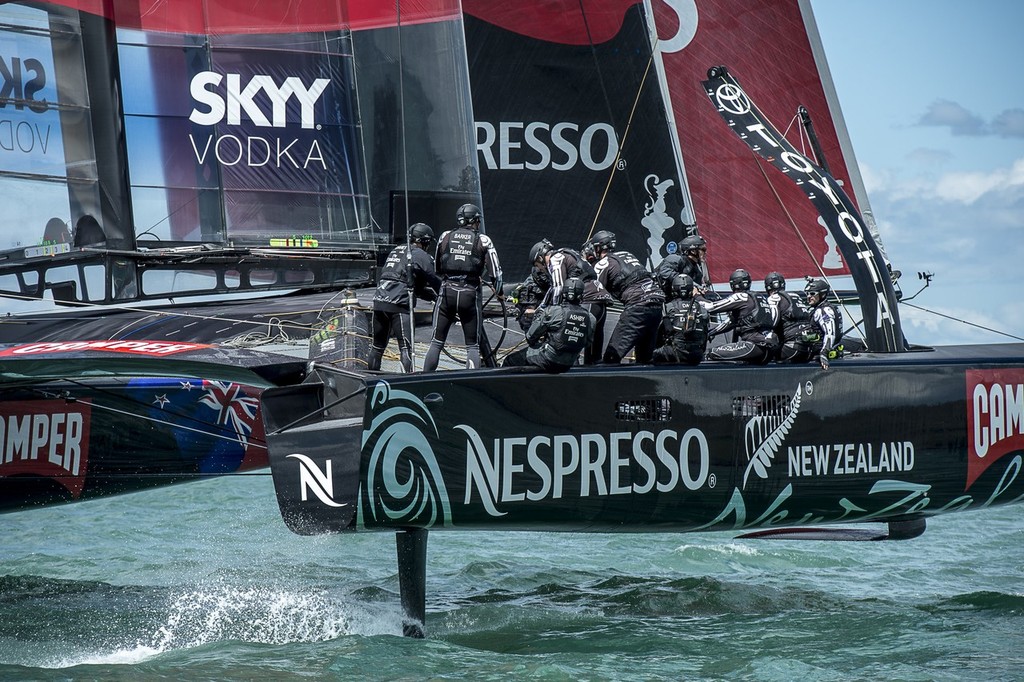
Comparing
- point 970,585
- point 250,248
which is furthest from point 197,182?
point 970,585

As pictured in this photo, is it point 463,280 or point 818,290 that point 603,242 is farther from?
point 818,290

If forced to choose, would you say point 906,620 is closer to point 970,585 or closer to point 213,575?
point 970,585

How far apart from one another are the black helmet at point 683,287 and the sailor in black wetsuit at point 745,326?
0.85 feet

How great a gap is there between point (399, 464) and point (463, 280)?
1.55 m

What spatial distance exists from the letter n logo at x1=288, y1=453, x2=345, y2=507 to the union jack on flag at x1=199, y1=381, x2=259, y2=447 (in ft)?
9.45

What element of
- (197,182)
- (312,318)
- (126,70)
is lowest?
(312,318)

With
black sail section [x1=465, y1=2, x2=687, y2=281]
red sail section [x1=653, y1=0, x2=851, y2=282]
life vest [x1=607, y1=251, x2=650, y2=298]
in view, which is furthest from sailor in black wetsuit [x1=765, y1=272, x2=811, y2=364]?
red sail section [x1=653, y1=0, x2=851, y2=282]

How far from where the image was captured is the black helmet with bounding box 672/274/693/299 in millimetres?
7883

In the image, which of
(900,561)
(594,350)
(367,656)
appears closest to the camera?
(367,656)

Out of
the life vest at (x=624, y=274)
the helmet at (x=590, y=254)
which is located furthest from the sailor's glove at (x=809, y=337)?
the helmet at (x=590, y=254)

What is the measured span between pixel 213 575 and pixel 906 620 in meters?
5.05

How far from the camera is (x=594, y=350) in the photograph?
8102 mm

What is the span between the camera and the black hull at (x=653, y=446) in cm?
661

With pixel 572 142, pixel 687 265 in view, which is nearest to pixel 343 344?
pixel 687 265
